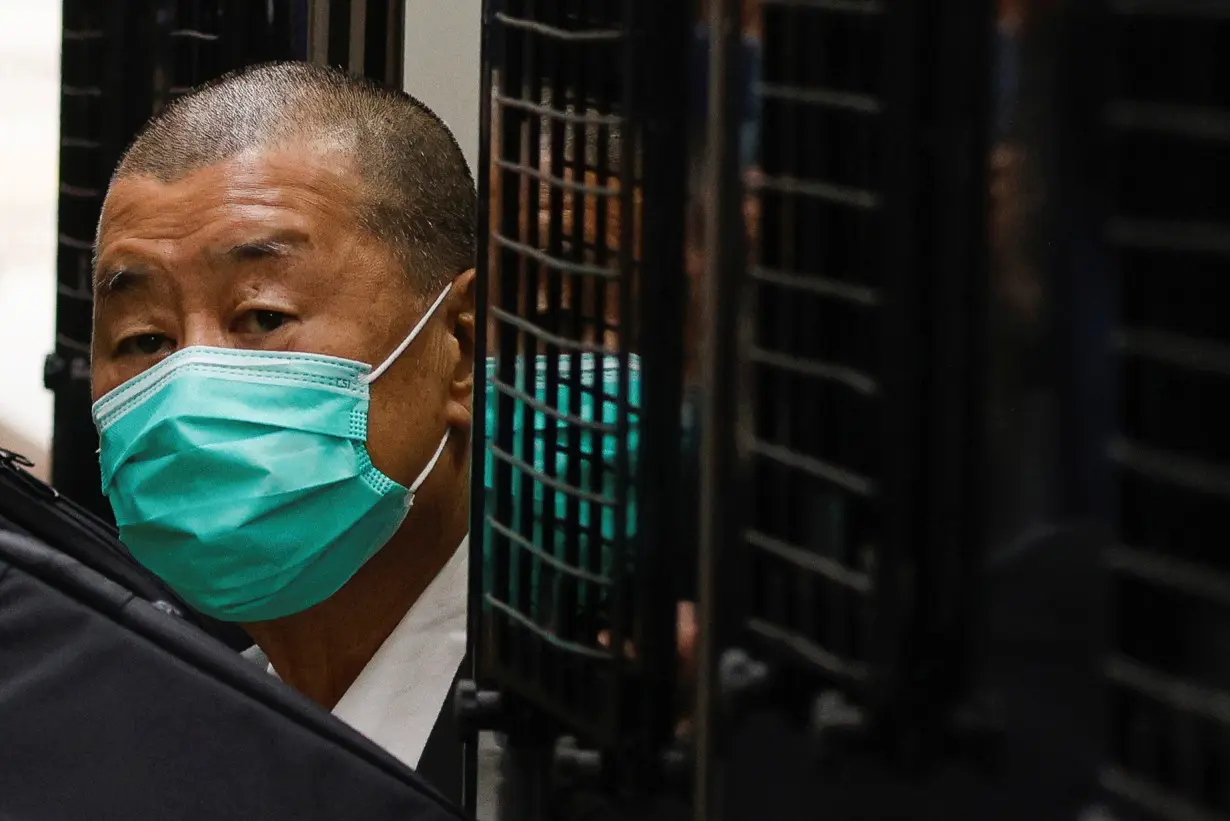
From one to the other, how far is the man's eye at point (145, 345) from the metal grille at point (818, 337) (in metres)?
0.86

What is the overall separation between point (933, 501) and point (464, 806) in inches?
28.8

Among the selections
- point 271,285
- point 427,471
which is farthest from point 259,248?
point 427,471

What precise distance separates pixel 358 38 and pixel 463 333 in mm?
359

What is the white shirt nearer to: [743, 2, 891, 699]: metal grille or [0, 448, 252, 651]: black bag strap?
[0, 448, 252, 651]: black bag strap

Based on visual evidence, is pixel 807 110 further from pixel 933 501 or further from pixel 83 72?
pixel 83 72

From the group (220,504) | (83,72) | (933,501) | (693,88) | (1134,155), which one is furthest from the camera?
(83,72)

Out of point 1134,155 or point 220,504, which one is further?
point 220,504

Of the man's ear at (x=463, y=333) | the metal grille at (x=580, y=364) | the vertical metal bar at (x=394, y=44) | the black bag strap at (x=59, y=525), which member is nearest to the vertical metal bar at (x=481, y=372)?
the metal grille at (x=580, y=364)

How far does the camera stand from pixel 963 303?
0.76 metres

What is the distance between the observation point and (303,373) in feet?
5.16

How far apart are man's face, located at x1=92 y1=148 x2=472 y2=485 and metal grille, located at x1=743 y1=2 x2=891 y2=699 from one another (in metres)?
0.76

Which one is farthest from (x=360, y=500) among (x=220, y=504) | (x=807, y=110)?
(x=807, y=110)

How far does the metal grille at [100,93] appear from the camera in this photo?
1.98 m

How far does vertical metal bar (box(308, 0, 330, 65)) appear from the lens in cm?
187
